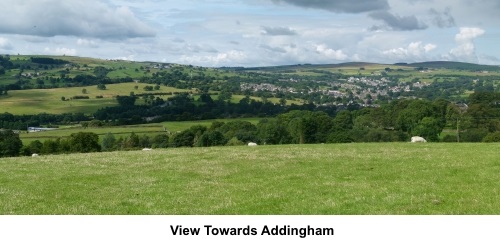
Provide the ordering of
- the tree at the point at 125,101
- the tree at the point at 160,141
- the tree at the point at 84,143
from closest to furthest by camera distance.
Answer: the tree at the point at 84,143 → the tree at the point at 160,141 → the tree at the point at 125,101

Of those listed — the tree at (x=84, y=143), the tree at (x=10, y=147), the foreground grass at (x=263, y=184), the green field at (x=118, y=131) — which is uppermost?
the foreground grass at (x=263, y=184)

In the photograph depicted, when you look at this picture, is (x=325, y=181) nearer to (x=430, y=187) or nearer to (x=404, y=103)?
(x=430, y=187)

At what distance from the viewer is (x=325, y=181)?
889 inches

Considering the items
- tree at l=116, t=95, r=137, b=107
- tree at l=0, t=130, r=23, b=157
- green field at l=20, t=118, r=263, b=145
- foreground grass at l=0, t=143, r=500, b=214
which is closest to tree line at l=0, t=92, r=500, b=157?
tree at l=0, t=130, r=23, b=157

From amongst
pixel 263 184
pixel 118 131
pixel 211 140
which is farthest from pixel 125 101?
pixel 263 184

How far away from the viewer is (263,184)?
22391 mm

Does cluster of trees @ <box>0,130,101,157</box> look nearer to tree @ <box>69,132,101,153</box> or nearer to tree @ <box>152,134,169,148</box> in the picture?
tree @ <box>69,132,101,153</box>

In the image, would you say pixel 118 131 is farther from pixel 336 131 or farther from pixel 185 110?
pixel 336 131

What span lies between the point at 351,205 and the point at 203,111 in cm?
16038

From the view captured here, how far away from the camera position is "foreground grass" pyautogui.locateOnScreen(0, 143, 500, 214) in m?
17.3

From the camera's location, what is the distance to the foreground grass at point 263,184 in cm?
1728

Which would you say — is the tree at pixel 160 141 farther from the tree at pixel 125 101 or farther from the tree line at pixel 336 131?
the tree at pixel 125 101

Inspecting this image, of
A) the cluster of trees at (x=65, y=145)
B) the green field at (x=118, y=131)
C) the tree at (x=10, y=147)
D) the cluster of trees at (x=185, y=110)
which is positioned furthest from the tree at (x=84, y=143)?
the cluster of trees at (x=185, y=110)
